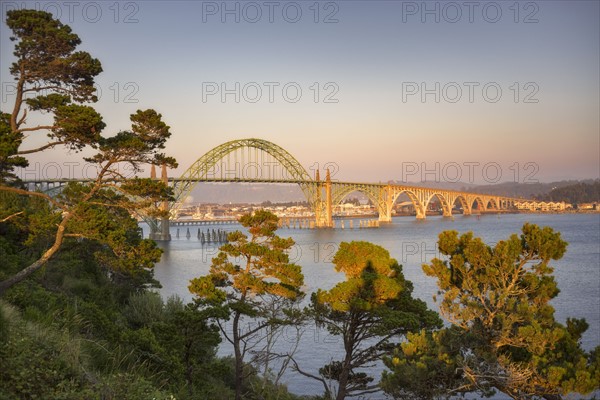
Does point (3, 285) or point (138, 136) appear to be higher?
point (138, 136)

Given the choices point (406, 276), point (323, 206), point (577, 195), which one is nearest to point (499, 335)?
point (406, 276)

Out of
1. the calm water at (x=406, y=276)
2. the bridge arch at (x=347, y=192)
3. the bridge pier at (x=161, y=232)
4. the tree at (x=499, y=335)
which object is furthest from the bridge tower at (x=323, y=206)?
the tree at (x=499, y=335)

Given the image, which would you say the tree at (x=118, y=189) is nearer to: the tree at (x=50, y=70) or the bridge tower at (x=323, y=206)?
the tree at (x=50, y=70)

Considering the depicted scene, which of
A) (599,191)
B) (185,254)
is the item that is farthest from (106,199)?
(599,191)

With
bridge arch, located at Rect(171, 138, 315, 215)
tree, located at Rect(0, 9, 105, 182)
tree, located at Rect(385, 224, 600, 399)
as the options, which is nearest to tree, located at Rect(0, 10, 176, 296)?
tree, located at Rect(0, 9, 105, 182)

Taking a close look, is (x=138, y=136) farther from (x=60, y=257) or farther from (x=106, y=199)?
(x=60, y=257)

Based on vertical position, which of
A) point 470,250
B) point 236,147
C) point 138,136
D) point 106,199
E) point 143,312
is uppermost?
point 236,147
